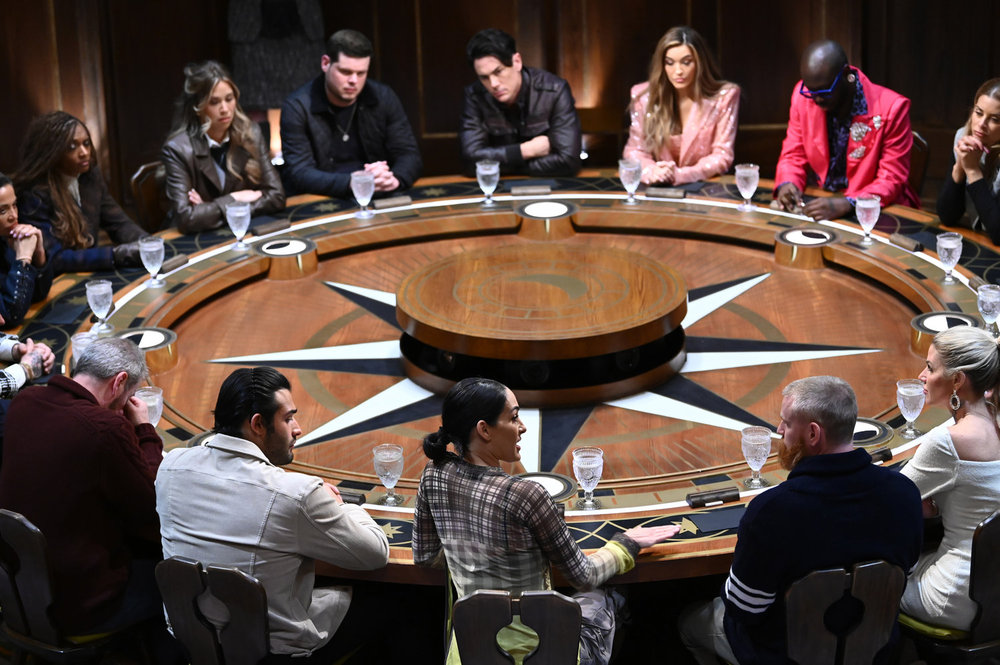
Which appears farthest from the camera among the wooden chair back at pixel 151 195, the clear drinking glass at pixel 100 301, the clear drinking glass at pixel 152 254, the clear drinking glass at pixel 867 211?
the wooden chair back at pixel 151 195

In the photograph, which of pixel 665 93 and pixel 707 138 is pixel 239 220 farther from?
pixel 707 138

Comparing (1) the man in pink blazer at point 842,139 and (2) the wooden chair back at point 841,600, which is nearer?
(2) the wooden chair back at point 841,600

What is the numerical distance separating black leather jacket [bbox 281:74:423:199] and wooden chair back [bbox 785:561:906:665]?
3777 millimetres

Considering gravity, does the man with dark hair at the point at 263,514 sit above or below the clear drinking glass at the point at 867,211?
below

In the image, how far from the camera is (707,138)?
20.3 feet

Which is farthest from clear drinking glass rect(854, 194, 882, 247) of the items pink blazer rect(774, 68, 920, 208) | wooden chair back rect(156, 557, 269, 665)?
wooden chair back rect(156, 557, 269, 665)

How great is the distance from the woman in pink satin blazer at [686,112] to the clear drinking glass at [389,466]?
313cm

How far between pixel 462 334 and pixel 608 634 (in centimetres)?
139

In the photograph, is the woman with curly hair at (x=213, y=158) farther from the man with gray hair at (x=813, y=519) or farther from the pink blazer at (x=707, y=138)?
the man with gray hair at (x=813, y=519)

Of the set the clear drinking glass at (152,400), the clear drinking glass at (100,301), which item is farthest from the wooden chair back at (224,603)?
the clear drinking glass at (100,301)

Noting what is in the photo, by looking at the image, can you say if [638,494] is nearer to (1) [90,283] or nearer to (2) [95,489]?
(2) [95,489]

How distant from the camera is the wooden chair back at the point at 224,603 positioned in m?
2.89

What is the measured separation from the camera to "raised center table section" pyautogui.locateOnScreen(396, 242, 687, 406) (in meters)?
4.11

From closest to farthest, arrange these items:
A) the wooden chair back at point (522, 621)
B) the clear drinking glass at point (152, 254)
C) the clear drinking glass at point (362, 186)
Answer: the wooden chair back at point (522, 621) < the clear drinking glass at point (152, 254) < the clear drinking glass at point (362, 186)
